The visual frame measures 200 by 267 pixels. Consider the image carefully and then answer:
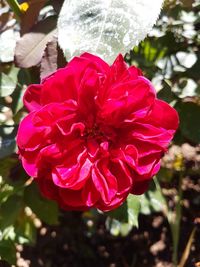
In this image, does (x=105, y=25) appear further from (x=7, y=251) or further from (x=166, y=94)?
(x=7, y=251)

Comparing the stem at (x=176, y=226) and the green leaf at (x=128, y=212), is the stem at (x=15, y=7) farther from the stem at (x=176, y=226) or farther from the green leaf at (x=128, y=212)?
the stem at (x=176, y=226)

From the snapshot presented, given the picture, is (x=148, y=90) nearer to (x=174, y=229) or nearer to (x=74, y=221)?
Answer: (x=174, y=229)

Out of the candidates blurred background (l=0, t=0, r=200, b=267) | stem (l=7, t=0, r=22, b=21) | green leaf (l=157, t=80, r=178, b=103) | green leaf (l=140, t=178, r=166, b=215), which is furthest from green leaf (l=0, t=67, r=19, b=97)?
green leaf (l=140, t=178, r=166, b=215)

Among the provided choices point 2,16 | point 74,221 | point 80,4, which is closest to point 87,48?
point 80,4

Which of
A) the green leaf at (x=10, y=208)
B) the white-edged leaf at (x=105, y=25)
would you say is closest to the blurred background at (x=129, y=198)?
the green leaf at (x=10, y=208)

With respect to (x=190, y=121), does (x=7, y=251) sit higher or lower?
lower

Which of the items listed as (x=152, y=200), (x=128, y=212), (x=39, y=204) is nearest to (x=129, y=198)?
(x=128, y=212)
